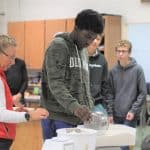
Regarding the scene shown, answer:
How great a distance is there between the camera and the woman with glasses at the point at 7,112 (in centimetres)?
236

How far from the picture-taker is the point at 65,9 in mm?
7711

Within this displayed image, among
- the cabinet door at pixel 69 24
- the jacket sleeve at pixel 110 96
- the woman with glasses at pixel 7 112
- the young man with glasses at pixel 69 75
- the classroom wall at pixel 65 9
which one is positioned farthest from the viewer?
the cabinet door at pixel 69 24

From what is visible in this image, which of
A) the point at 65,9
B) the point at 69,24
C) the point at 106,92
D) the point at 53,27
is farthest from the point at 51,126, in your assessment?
the point at 65,9

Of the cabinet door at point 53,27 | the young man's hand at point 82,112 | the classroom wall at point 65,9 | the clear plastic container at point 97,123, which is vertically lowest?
the clear plastic container at point 97,123

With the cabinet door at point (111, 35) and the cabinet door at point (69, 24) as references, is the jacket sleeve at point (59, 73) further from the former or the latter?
the cabinet door at point (69, 24)

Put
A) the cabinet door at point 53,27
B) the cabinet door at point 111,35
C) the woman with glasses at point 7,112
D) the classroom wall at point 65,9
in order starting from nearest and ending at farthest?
1. the woman with glasses at point 7,112
2. the cabinet door at point 111,35
3. the classroom wall at point 65,9
4. the cabinet door at point 53,27

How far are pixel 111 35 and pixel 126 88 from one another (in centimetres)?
280

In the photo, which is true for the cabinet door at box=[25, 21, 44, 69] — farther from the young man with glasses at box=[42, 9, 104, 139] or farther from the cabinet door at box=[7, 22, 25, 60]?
the young man with glasses at box=[42, 9, 104, 139]

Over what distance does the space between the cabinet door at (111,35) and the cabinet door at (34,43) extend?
1329 millimetres

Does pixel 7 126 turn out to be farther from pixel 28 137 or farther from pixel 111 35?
pixel 111 35

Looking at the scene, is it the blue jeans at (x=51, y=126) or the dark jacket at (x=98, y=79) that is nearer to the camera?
the blue jeans at (x=51, y=126)

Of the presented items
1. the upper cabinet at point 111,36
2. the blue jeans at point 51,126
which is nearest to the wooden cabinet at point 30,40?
the upper cabinet at point 111,36

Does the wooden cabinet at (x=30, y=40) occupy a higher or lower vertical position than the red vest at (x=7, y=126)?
higher

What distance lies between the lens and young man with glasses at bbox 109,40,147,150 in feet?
13.6
